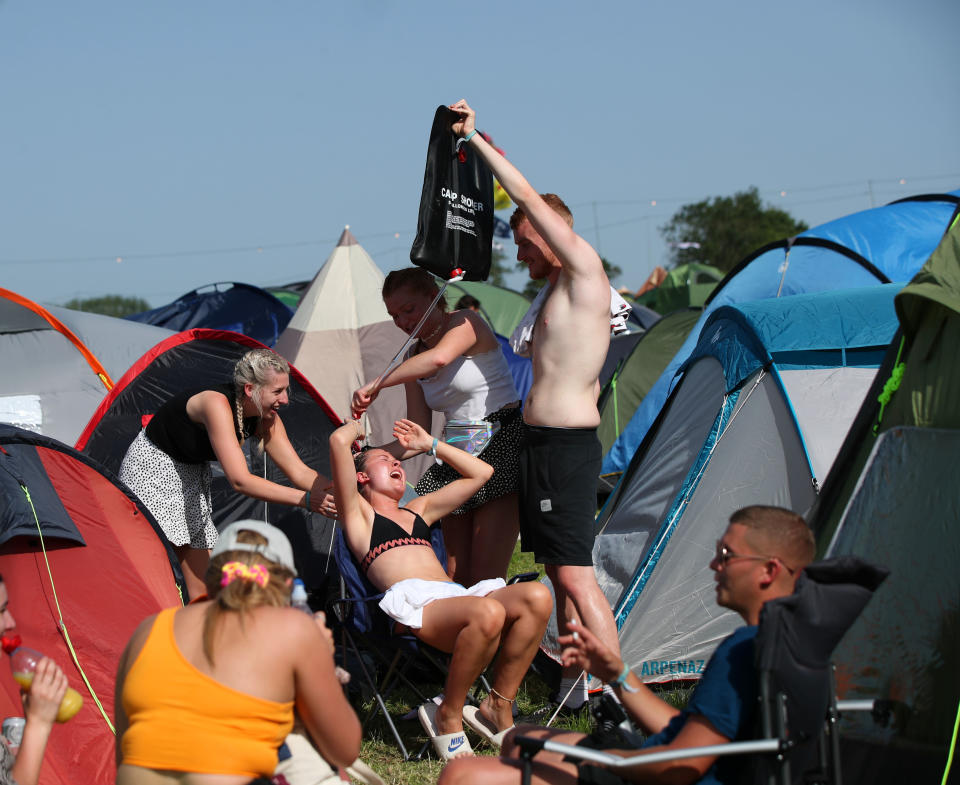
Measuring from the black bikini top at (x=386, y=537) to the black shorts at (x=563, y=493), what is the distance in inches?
23.1

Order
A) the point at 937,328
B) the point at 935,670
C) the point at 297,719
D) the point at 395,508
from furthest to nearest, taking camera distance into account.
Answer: the point at 395,508 → the point at 937,328 → the point at 935,670 → the point at 297,719

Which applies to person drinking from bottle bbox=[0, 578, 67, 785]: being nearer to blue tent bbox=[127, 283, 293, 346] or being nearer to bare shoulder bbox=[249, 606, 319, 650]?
bare shoulder bbox=[249, 606, 319, 650]

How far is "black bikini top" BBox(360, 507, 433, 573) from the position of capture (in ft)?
12.9

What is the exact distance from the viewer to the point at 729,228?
135 feet

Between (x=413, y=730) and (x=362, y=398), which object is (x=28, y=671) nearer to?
(x=362, y=398)

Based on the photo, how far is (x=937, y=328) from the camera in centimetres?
280

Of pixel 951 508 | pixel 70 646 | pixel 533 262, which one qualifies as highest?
pixel 533 262

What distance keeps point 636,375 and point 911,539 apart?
637 cm

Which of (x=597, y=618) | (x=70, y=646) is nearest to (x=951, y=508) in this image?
(x=597, y=618)

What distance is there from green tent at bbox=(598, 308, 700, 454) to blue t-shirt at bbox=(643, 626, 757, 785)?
6.40 metres

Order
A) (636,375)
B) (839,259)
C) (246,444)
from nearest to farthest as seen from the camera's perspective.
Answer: (246,444) → (839,259) → (636,375)

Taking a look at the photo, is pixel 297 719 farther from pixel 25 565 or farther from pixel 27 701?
pixel 25 565

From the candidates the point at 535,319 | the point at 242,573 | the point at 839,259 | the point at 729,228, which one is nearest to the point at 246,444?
the point at 535,319

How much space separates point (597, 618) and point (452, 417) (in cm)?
110
